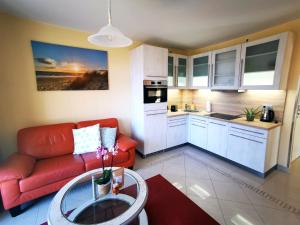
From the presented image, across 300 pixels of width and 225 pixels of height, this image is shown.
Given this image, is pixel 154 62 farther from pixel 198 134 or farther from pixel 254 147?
pixel 254 147

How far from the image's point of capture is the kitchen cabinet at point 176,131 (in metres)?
3.43

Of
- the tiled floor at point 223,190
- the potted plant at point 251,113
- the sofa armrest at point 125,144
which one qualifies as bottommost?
the tiled floor at point 223,190

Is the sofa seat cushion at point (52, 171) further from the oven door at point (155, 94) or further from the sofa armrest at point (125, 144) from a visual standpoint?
the oven door at point (155, 94)

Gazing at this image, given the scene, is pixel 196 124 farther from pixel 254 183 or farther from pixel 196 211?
pixel 196 211

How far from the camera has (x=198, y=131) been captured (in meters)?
3.46

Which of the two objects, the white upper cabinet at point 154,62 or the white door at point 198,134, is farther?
the white door at point 198,134

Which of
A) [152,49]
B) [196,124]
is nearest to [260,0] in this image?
[152,49]

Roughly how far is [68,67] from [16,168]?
1.68 m

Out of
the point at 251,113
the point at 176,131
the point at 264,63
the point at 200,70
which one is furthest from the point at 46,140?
A: the point at 264,63

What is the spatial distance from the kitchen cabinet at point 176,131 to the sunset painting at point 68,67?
162 centimetres

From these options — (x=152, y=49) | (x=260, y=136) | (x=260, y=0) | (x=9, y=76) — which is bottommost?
(x=260, y=136)

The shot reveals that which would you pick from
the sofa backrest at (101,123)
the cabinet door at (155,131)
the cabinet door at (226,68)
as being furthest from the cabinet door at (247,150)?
the sofa backrest at (101,123)

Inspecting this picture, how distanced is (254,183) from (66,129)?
3.09m

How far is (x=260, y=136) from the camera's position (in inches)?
94.1
